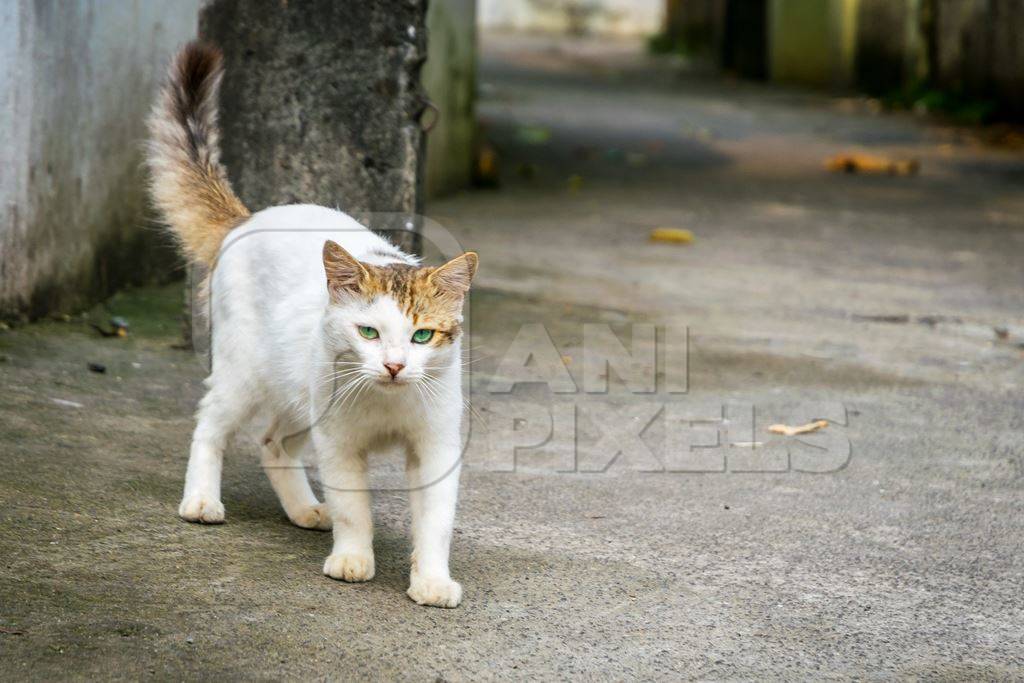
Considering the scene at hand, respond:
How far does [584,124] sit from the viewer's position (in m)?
14.7

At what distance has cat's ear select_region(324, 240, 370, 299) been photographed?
344 centimetres

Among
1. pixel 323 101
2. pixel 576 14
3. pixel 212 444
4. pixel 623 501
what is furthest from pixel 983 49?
pixel 576 14

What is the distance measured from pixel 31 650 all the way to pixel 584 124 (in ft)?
40.0

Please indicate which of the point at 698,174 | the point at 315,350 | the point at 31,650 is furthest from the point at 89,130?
the point at 698,174

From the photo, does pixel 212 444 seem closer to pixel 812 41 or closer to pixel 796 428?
pixel 796 428

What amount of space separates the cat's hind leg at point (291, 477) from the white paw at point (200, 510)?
0.73ft

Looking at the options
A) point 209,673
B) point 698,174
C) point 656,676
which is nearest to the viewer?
point 209,673

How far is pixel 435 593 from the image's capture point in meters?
3.47

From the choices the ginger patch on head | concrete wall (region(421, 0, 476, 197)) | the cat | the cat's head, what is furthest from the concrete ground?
concrete wall (region(421, 0, 476, 197))

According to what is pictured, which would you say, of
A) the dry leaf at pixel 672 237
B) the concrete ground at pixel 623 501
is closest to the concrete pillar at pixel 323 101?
the concrete ground at pixel 623 501

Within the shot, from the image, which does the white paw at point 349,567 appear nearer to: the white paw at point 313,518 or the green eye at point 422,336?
the white paw at point 313,518

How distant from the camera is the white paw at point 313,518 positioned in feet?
13.1

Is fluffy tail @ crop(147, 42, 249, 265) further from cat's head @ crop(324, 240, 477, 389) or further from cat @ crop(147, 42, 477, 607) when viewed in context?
cat's head @ crop(324, 240, 477, 389)

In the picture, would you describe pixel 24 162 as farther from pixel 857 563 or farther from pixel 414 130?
pixel 857 563
